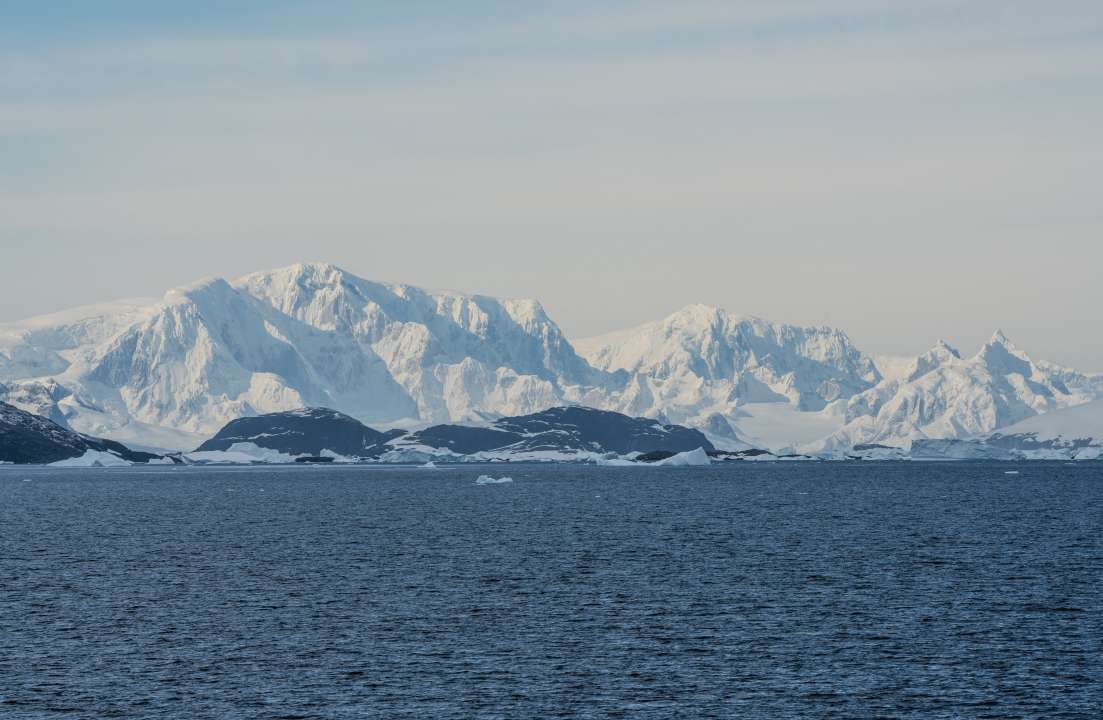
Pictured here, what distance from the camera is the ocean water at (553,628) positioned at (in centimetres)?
6525

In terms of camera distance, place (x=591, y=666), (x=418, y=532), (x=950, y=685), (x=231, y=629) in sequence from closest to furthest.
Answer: (x=950, y=685)
(x=591, y=666)
(x=231, y=629)
(x=418, y=532)

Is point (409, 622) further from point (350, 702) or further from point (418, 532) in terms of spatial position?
point (418, 532)

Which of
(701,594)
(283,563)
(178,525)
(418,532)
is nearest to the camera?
(701,594)

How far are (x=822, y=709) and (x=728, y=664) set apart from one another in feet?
36.2

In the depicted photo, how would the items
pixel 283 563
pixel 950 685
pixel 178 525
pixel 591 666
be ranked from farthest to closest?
pixel 178 525
pixel 283 563
pixel 591 666
pixel 950 685

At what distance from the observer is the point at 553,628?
280 ft

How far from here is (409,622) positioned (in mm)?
87375

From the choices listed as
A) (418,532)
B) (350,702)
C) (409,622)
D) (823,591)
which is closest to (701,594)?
(823,591)

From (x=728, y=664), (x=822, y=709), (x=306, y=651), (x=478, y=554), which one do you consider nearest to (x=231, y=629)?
(x=306, y=651)

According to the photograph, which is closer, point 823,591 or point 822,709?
point 822,709

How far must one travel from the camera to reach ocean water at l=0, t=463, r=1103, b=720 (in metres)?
65.2

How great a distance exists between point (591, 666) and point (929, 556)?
211 feet

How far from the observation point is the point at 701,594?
101 metres

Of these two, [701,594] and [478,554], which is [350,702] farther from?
[478,554]
